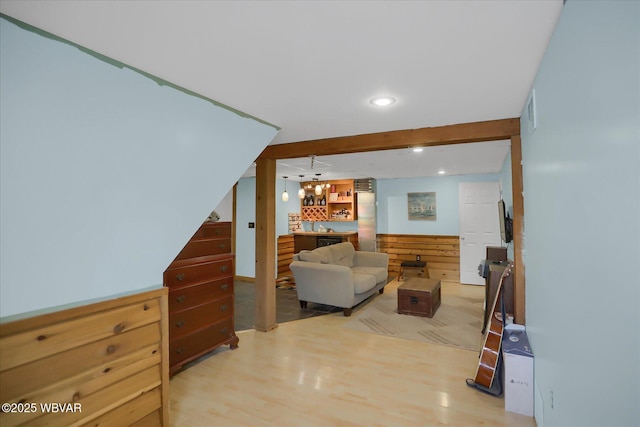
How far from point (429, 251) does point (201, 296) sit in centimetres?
524

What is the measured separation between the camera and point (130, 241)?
5.94 feet

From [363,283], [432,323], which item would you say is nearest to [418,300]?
[432,323]

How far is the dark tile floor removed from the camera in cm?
428

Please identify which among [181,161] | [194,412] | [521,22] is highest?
[521,22]

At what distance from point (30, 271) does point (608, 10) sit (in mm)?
2320

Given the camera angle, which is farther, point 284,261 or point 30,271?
point 284,261

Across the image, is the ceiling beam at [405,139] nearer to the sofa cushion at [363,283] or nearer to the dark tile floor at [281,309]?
the sofa cushion at [363,283]

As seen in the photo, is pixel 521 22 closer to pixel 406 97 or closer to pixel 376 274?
pixel 406 97

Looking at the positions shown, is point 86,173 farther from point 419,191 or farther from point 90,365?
point 419,191

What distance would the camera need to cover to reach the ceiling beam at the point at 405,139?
9.35 ft

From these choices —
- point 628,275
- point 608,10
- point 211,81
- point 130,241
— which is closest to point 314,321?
point 130,241

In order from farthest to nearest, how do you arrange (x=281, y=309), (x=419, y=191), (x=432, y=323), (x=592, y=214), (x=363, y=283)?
1. (x=419, y=191)
2. (x=281, y=309)
3. (x=363, y=283)
4. (x=432, y=323)
5. (x=592, y=214)

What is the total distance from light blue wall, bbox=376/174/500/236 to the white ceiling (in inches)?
170

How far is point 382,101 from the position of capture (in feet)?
7.84
